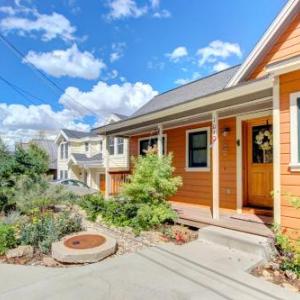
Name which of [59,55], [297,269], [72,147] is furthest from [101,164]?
[297,269]

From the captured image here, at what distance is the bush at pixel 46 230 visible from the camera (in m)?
5.49

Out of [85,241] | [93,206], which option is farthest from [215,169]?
[93,206]

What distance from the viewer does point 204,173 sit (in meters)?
8.50

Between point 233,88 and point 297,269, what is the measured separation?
349cm

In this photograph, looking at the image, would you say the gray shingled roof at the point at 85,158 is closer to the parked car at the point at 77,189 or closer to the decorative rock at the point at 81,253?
the parked car at the point at 77,189

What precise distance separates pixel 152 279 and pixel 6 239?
318 cm

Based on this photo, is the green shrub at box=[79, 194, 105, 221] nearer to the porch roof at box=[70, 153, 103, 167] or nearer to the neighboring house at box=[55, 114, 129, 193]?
the neighboring house at box=[55, 114, 129, 193]

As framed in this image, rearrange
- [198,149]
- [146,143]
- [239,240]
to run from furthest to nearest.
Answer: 1. [146,143]
2. [198,149]
3. [239,240]

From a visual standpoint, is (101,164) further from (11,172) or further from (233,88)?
(233,88)

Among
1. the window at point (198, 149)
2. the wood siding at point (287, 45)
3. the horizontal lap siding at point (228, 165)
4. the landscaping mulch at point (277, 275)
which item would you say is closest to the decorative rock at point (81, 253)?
the landscaping mulch at point (277, 275)

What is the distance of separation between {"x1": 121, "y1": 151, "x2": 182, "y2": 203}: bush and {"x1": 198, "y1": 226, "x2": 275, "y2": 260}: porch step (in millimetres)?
1457

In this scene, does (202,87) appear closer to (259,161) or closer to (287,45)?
(287,45)

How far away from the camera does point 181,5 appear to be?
35.1ft

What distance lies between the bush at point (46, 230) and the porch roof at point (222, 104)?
3781 millimetres
